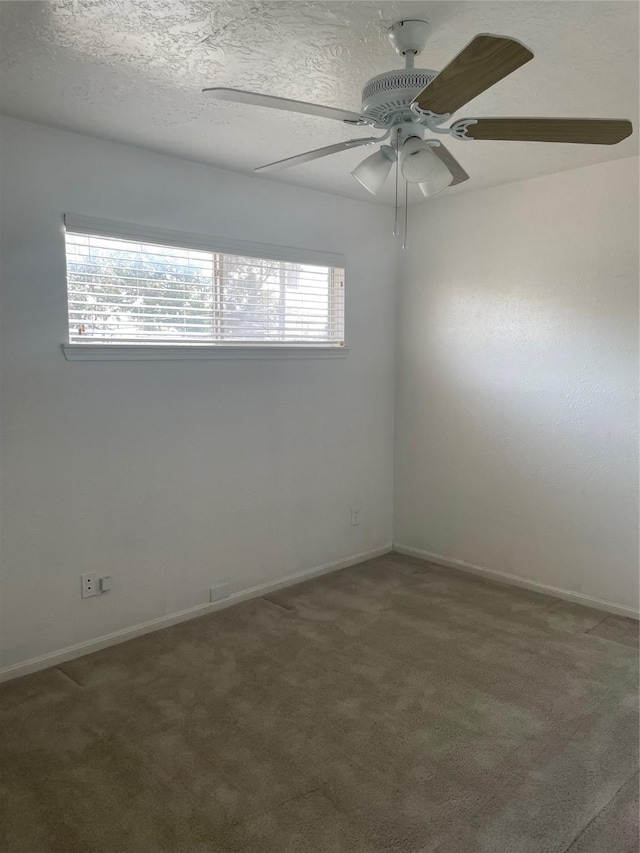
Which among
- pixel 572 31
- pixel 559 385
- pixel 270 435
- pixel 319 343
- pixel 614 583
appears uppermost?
pixel 572 31

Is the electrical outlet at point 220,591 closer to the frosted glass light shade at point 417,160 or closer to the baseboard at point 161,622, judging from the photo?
the baseboard at point 161,622

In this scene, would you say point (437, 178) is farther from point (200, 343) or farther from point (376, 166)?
point (200, 343)

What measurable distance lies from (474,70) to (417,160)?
1.89ft

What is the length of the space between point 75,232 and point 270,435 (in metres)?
1.51

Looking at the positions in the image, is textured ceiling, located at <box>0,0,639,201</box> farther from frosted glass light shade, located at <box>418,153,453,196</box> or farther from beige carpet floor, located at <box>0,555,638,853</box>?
beige carpet floor, located at <box>0,555,638,853</box>

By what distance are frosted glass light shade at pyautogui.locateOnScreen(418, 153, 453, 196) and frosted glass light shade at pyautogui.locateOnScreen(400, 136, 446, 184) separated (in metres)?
0.01

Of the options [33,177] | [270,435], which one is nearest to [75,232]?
[33,177]

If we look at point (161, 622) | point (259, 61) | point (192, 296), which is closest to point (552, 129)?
point (259, 61)

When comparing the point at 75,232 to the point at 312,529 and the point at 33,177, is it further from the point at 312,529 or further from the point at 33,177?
the point at 312,529

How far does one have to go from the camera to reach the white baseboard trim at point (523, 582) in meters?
3.44

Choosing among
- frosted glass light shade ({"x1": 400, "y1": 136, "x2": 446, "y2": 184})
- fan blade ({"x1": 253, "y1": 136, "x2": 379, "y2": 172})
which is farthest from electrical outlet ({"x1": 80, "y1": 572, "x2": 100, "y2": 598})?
frosted glass light shade ({"x1": 400, "y1": 136, "x2": 446, "y2": 184})

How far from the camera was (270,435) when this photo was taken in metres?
3.70

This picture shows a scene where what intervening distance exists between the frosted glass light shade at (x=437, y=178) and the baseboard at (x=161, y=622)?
2438 mm

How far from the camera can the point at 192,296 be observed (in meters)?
3.31
